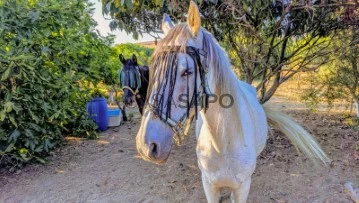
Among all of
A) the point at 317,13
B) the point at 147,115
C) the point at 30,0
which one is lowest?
the point at 147,115

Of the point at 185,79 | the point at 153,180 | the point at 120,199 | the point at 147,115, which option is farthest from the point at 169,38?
the point at 153,180

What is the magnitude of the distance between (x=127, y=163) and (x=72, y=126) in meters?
1.52

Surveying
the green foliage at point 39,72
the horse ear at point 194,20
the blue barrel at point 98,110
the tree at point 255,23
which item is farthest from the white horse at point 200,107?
the blue barrel at point 98,110

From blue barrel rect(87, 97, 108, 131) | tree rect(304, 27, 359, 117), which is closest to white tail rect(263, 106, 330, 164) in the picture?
tree rect(304, 27, 359, 117)

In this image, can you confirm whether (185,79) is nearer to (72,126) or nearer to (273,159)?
(273,159)

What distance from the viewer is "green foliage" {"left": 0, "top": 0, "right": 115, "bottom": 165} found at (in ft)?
10.8

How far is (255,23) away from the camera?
3600 mm

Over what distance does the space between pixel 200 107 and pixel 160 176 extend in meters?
2.27

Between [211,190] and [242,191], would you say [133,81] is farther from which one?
[242,191]

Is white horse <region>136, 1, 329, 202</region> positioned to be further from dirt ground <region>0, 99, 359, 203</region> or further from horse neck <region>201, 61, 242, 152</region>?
dirt ground <region>0, 99, 359, 203</region>

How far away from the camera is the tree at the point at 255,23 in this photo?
3180 mm

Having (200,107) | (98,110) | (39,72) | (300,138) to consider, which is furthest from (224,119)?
(98,110)

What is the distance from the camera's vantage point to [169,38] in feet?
3.77

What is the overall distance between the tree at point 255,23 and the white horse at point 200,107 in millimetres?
1732
